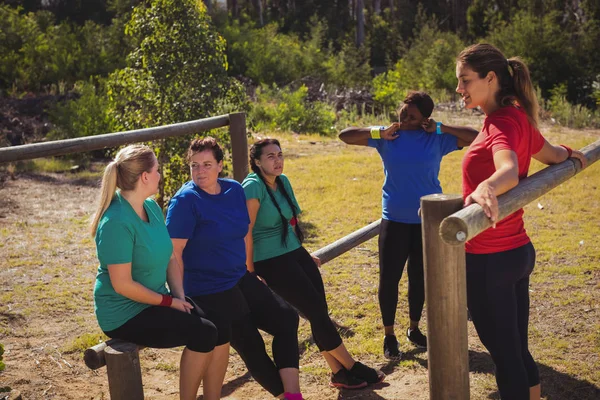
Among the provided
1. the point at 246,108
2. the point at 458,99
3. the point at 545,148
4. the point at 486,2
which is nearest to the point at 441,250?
the point at 545,148

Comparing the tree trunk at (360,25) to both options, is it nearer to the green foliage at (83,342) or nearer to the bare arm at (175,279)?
the green foliage at (83,342)

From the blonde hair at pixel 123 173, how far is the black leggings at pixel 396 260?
176cm

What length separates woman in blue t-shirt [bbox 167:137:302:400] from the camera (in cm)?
372

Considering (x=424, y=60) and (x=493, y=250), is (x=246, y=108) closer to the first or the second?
(x=493, y=250)

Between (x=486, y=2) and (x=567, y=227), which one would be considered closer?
(x=567, y=227)

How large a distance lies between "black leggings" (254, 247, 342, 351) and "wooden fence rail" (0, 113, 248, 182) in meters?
1.13

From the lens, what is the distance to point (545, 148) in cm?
335

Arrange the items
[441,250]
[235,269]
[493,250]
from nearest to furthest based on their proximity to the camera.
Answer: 1. [441,250]
2. [493,250]
3. [235,269]

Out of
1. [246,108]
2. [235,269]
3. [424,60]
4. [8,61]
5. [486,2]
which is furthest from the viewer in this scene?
[486,2]

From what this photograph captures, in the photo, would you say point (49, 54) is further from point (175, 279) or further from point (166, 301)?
point (166, 301)

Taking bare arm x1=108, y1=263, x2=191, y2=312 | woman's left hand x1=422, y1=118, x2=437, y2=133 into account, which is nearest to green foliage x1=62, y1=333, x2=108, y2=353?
bare arm x1=108, y1=263, x2=191, y2=312

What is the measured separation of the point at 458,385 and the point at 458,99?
56.5 ft

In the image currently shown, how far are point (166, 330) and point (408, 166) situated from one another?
193cm

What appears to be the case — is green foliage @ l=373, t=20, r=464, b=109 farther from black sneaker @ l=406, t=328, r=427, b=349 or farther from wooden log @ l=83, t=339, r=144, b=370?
wooden log @ l=83, t=339, r=144, b=370
